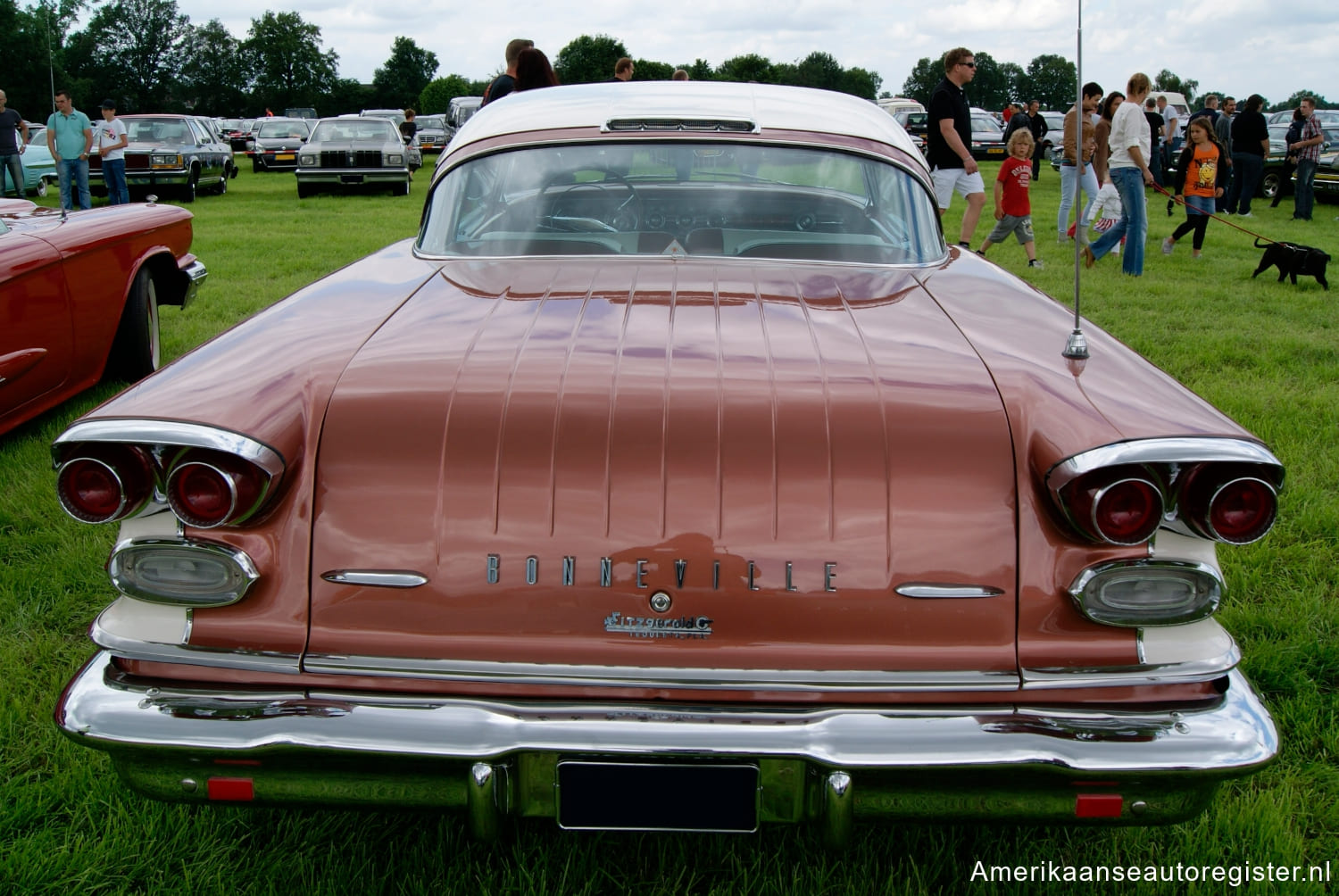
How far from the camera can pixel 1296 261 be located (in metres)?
8.58

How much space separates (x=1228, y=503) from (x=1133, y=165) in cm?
813

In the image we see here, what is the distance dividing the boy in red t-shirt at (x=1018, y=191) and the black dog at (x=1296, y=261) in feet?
5.91

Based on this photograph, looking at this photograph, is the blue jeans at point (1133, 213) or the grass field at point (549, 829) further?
the blue jeans at point (1133, 213)

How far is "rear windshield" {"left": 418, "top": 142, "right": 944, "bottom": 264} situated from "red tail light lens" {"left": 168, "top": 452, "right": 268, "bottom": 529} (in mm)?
1267

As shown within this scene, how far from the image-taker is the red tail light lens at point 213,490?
67.9 inches

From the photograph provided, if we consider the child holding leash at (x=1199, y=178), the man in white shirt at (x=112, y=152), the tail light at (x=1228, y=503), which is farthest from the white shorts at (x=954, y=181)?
the man in white shirt at (x=112, y=152)

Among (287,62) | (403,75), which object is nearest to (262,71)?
(287,62)

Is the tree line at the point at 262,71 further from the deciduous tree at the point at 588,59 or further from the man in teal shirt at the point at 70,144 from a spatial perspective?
the man in teal shirt at the point at 70,144

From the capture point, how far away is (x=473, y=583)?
5.62 ft

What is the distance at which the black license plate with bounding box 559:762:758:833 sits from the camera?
1.66m

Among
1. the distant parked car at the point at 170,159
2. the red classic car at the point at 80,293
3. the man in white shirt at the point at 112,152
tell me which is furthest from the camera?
the distant parked car at the point at 170,159

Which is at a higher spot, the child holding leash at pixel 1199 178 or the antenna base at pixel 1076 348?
the child holding leash at pixel 1199 178

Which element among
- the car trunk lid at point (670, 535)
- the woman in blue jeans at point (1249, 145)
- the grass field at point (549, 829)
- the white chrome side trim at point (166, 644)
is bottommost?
the grass field at point (549, 829)

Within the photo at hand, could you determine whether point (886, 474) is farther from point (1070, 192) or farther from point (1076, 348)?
point (1070, 192)
